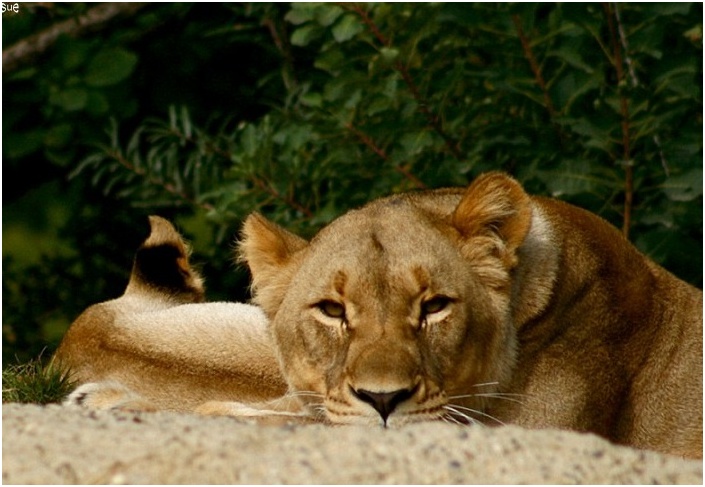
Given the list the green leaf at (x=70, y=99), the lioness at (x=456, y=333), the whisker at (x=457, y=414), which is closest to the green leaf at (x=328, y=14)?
the lioness at (x=456, y=333)

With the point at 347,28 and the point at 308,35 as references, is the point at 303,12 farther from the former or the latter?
the point at 347,28

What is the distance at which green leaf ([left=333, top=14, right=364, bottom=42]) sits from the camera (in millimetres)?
6391

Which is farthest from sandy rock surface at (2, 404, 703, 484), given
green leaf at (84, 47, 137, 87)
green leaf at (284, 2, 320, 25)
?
green leaf at (84, 47, 137, 87)

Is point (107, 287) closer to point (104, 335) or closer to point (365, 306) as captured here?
point (104, 335)

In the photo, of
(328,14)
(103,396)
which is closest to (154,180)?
(328,14)

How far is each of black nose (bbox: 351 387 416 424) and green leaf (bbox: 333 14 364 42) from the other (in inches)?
104

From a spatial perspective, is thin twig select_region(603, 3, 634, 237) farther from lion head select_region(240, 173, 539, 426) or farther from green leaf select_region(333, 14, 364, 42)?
lion head select_region(240, 173, 539, 426)

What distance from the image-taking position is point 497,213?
4.66 m

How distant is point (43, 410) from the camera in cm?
377

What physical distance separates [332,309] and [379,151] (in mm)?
2283

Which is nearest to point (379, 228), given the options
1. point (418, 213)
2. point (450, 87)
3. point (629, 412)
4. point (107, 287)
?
point (418, 213)

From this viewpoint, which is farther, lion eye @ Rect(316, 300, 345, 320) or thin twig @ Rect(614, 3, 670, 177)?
thin twig @ Rect(614, 3, 670, 177)

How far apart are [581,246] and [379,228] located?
30.6 inches

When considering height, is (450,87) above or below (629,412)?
above
